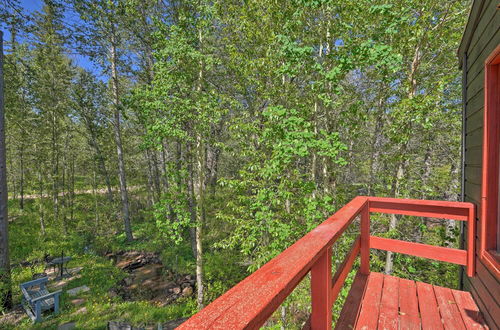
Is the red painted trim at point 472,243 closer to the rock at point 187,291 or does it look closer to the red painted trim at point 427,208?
the red painted trim at point 427,208

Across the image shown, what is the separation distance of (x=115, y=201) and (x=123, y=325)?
41.3 ft

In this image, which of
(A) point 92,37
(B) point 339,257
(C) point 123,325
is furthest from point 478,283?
(A) point 92,37

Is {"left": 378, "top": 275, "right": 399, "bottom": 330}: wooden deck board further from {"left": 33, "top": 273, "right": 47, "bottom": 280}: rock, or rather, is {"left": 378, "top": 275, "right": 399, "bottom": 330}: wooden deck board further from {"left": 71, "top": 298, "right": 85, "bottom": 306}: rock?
{"left": 33, "top": 273, "right": 47, "bottom": 280}: rock

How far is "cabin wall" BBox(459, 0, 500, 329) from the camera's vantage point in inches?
73.4

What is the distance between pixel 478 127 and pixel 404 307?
1821 millimetres

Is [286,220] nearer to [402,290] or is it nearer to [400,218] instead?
[400,218]

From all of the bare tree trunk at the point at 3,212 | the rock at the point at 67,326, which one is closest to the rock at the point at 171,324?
the rock at the point at 67,326

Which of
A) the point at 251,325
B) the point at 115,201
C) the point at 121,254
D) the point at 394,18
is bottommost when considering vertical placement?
the point at 121,254

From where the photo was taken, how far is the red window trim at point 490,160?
77.3 inches

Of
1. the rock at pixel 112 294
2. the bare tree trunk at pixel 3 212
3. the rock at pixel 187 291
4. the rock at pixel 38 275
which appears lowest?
the rock at pixel 187 291

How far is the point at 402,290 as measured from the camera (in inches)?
87.6

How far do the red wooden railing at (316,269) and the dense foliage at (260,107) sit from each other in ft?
7.48

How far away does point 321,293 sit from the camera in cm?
119

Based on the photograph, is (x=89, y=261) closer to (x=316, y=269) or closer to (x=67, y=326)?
(x=67, y=326)
